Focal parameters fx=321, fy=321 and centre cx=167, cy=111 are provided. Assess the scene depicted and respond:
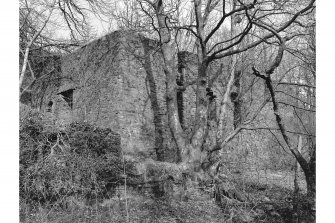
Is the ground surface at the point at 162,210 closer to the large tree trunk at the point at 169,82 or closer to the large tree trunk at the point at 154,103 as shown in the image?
the large tree trunk at the point at 169,82

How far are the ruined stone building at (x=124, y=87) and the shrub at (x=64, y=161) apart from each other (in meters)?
2.33

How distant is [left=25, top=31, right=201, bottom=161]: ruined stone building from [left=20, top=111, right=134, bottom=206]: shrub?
7.64ft

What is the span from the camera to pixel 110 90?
32.4 ft

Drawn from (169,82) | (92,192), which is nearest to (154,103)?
(169,82)

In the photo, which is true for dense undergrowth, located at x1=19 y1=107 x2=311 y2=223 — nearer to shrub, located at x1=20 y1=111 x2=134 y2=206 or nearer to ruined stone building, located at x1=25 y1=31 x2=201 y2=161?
shrub, located at x1=20 y1=111 x2=134 y2=206

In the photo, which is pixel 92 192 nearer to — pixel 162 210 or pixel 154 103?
pixel 162 210

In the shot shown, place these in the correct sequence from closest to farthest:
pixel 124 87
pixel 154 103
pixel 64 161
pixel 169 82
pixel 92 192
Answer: pixel 64 161 → pixel 92 192 → pixel 169 82 → pixel 124 87 → pixel 154 103

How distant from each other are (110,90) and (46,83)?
4.19 m

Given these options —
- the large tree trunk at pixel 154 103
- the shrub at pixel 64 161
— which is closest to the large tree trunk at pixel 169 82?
the large tree trunk at pixel 154 103

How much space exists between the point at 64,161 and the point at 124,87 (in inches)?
154

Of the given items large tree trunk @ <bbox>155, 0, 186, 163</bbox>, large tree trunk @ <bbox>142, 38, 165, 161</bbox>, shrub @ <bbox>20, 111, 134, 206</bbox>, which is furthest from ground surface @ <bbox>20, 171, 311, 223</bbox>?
large tree trunk @ <bbox>142, 38, 165, 161</bbox>

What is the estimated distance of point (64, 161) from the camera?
6.41m

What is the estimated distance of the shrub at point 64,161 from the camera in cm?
612

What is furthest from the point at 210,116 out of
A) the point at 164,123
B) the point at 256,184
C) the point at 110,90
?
the point at 110,90
